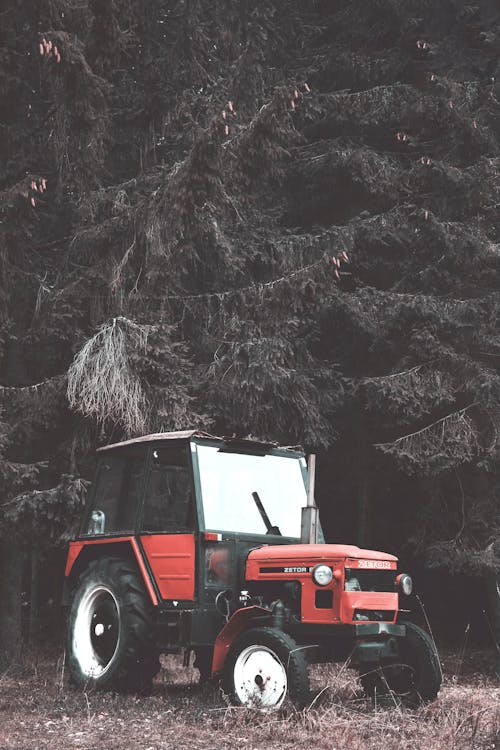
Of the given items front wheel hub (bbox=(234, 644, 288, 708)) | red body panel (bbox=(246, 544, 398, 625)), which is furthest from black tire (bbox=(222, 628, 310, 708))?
red body panel (bbox=(246, 544, 398, 625))

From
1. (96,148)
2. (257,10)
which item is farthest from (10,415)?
(257,10)

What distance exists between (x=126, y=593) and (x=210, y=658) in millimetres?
1141

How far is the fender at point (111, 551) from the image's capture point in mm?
9016

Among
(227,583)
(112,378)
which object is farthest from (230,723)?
(112,378)

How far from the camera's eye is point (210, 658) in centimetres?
952

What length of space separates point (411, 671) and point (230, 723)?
1869 mm

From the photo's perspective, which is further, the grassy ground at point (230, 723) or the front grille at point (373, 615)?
the front grille at point (373, 615)

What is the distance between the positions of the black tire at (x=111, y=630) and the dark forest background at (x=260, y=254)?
2.68 m

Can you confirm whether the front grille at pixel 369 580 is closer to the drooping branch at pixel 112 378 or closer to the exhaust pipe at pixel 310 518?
the exhaust pipe at pixel 310 518

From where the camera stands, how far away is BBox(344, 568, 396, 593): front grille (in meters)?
8.25

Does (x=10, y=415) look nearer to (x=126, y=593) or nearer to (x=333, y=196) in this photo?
(x=126, y=593)

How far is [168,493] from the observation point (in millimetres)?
9234

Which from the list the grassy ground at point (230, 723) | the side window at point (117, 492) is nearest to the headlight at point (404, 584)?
the grassy ground at point (230, 723)

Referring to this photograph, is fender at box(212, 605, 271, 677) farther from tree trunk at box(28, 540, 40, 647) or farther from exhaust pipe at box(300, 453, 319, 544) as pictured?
tree trunk at box(28, 540, 40, 647)
